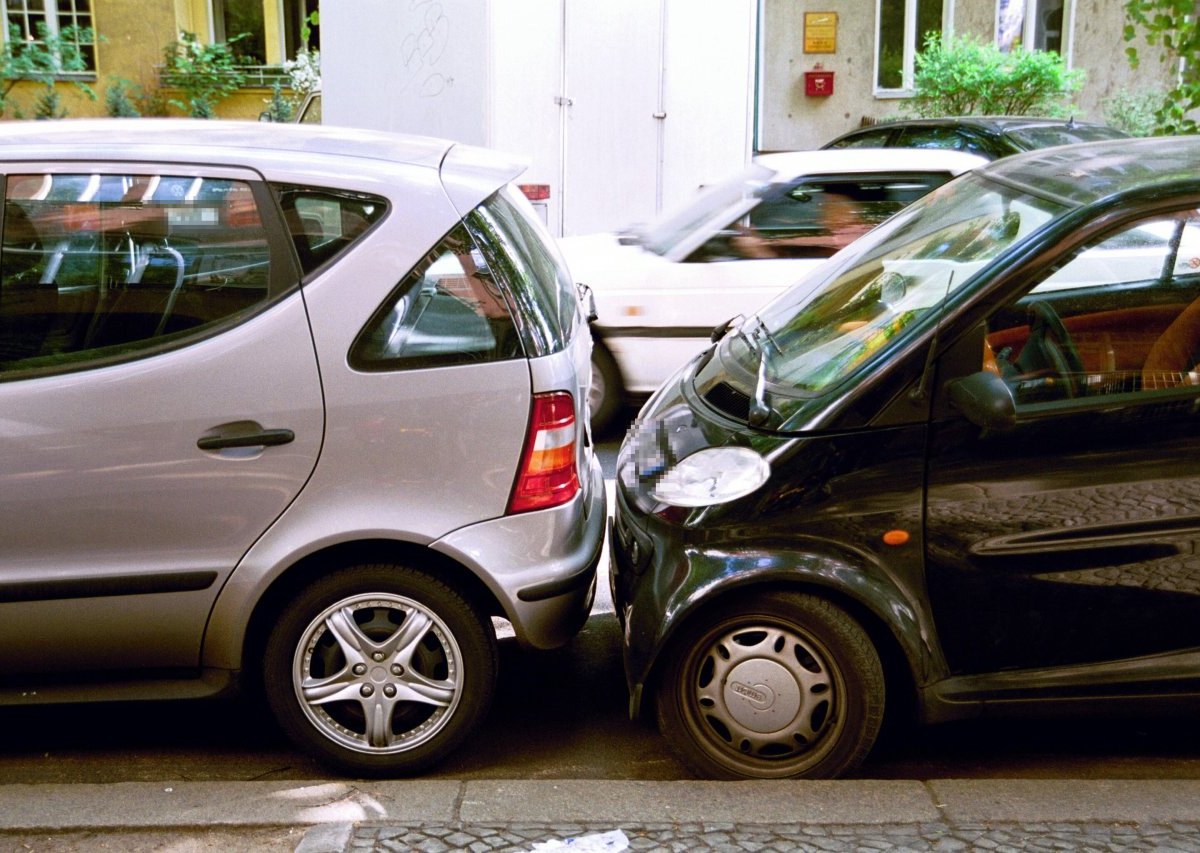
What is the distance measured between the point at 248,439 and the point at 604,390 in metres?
4.29

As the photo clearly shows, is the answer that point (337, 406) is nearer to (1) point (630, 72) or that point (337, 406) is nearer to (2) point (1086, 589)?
(2) point (1086, 589)

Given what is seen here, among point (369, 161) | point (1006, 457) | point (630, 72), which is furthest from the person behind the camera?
A: point (630, 72)

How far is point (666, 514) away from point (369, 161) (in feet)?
4.13

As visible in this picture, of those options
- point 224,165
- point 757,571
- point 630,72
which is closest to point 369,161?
point 224,165

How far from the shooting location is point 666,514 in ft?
12.5

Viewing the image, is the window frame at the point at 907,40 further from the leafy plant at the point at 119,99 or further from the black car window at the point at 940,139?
the leafy plant at the point at 119,99

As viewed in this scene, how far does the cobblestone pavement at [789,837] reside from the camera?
3258 mm

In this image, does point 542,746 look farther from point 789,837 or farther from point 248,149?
point 248,149

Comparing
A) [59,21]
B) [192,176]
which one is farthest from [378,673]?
[59,21]

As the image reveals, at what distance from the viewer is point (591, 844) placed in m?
3.31

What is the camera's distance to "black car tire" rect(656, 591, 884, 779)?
Result: 3664mm

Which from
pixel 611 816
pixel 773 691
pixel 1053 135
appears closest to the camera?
pixel 611 816

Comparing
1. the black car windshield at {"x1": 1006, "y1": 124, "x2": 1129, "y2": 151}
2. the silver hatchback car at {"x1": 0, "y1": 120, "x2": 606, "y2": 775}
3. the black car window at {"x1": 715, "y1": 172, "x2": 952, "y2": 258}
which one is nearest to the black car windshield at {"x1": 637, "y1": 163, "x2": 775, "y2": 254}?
the black car window at {"x1": 715, "y1": 172, "x2": 952, "y2": 258}

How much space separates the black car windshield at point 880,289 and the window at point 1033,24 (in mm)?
18414
